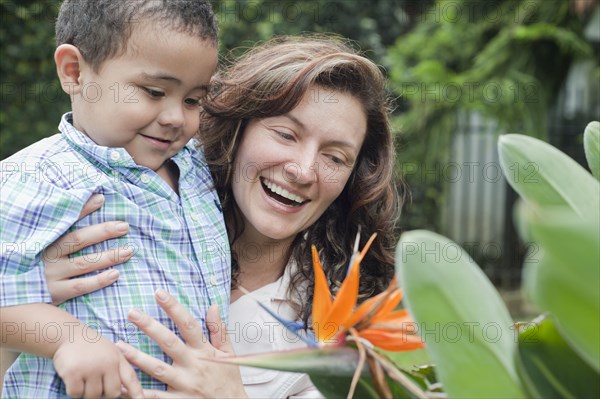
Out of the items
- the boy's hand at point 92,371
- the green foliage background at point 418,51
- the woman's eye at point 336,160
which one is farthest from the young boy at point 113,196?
the green foliage background at point 418,51

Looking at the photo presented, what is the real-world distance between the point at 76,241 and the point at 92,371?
Answer: 25cm

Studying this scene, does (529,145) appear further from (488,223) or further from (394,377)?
(488,223)

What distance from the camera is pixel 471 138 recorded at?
722cm

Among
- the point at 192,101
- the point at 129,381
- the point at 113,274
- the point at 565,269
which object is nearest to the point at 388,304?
the point at 565,269

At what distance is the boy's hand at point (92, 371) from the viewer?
3.91 ft

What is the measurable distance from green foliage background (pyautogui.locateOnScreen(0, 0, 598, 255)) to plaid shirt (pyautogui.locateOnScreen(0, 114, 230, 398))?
3.11 metres

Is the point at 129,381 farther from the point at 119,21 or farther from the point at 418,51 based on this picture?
the point at 418,51

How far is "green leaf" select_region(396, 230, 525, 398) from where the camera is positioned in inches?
19.0

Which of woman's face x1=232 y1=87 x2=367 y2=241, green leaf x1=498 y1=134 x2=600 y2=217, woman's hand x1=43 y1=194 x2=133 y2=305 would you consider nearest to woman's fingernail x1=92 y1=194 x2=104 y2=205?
woman's hand x1=43 y1=194 x2=133 y2=305

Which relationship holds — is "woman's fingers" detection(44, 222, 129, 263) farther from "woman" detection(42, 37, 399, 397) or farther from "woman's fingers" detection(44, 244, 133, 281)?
"woman" detection(42, 37, 399, 397)

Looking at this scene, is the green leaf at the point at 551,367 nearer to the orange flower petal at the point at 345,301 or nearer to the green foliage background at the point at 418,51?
the orange flower petal at the point at 345,301

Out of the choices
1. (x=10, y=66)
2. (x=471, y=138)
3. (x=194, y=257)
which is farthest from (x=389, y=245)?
(x=471, y=138)

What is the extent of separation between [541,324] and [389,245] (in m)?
1.45

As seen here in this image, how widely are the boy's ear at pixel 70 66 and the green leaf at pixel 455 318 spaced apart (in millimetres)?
1128
